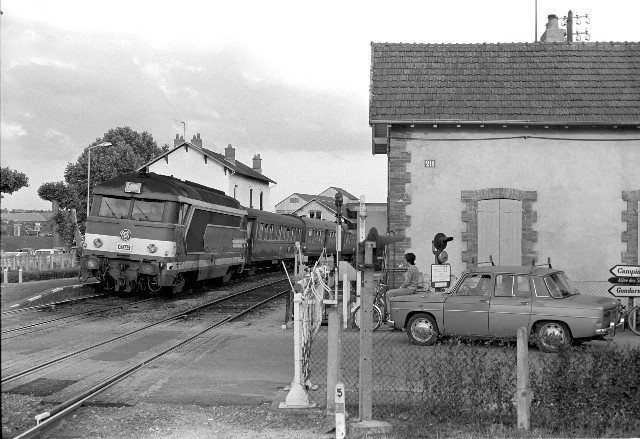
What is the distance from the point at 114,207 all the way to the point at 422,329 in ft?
35.4

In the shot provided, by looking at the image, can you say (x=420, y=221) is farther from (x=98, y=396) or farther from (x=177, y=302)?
(x=98, y=396)

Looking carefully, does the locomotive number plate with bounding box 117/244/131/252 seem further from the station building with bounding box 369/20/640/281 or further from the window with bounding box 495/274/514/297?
the window with bounding box 495/274/514/297

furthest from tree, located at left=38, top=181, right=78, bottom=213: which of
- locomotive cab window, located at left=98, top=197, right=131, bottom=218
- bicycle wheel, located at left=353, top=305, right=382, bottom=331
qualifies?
bicycle wheel, located at left=353, top=305, right=382, bottom=331

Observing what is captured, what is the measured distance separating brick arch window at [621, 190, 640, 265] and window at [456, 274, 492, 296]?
7264 millimetres

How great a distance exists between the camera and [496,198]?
63.9 feet

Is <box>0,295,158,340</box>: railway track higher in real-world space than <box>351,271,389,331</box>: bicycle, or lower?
lower

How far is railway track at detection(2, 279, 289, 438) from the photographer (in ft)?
27.4

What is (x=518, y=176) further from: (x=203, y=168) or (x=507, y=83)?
(x=203, y=168)

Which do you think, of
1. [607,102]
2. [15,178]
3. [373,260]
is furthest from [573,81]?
[15,178]

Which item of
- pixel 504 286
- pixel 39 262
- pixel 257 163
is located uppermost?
pixel 257 163

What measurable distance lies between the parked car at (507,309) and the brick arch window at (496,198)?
546cm

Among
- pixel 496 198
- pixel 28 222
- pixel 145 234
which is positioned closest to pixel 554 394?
pixel 496 198

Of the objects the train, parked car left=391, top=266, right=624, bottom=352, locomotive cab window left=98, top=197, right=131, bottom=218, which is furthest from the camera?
locomotive cab window left=98, top=197, right=131, bottom=218

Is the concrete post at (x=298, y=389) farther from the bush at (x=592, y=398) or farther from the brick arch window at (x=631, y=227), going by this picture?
the brick arch window at (x=631, y=227)
